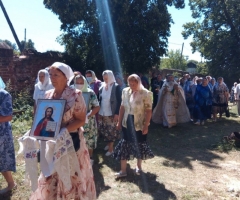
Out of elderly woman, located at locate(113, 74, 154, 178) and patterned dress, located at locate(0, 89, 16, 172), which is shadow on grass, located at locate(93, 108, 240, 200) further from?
patterned dress, located at locate(0, 89, 16, 172)

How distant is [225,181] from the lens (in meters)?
4.62

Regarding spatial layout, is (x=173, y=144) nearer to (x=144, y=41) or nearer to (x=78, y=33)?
(x=144, y=41)

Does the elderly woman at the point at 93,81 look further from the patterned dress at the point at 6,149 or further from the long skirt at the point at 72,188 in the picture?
the long skirt at the point at 72,188

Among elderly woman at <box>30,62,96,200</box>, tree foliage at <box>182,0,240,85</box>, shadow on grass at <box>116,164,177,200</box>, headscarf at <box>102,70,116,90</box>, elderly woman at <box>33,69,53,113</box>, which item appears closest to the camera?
elderly woman at <box>30,62,96,200</box>

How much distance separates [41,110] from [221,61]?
21.8 meters

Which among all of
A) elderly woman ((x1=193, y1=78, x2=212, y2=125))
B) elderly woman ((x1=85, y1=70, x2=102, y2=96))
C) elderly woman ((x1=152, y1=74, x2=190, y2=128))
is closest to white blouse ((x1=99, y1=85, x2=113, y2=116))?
elderly woman ((x1=85, y1=70, x2=102, y2=96))

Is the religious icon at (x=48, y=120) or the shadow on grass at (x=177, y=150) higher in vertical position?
the religious icon at (x=48, y=120)

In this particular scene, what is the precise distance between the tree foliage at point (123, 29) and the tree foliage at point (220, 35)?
1225 centimetres

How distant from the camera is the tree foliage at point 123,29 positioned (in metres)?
10.2

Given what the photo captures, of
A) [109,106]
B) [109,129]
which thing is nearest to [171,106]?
[109,129]

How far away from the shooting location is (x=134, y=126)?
4.49 meters

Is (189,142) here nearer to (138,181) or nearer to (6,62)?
(138,181)

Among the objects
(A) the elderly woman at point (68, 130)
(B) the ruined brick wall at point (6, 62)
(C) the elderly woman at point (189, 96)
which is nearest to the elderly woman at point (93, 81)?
(A) the elderly woman at point (68, 130)

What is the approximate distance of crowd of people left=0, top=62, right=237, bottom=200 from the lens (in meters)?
2.72
